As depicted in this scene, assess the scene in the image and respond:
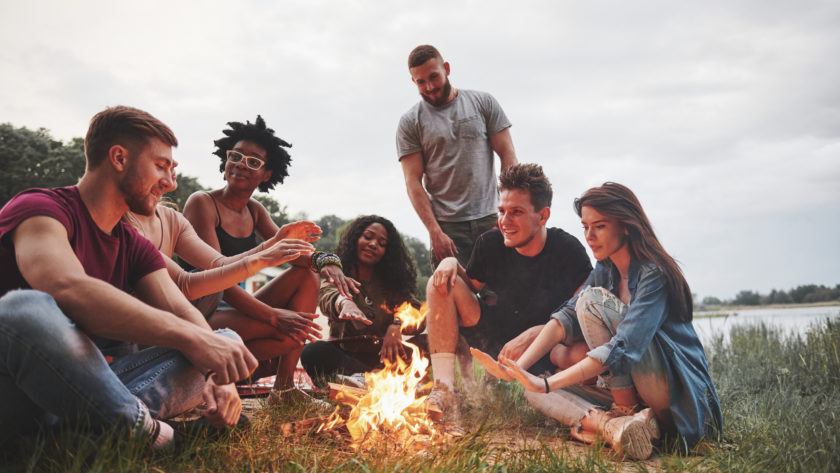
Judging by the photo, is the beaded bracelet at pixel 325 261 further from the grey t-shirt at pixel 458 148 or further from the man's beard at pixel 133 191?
the man's beard at pixel 133 191

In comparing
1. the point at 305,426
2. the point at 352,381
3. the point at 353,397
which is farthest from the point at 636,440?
the point at 352,381

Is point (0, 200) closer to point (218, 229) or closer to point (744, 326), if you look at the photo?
point (218, 229)

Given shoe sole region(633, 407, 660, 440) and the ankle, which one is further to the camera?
shoe sole region(633, 407, 660, 440)

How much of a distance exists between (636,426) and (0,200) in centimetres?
2289

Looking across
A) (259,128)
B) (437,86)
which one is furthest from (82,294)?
(437,86)

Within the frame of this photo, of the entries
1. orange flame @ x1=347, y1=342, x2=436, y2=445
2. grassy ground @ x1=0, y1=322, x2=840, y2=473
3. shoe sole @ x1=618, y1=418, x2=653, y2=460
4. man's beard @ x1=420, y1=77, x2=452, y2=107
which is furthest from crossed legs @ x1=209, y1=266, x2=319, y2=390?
shoe sole @ x1=618, y1=418, x2=653, y2=460

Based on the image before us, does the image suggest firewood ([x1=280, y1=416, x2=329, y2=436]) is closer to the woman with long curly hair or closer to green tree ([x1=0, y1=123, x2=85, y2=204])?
the woman with long curly hair

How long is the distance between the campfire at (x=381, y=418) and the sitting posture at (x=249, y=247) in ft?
2.33

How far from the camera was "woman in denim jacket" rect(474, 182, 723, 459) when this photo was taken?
326 cm

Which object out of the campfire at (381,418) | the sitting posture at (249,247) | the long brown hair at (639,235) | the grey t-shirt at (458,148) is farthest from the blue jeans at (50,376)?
the grey t-shirt at (458,148)

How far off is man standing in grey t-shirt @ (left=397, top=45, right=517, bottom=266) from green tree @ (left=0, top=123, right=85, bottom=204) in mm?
19809

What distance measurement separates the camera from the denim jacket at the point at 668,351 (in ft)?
10.7

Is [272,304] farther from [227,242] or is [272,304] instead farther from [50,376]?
Answer: [50,376]

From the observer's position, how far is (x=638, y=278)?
136 inches
